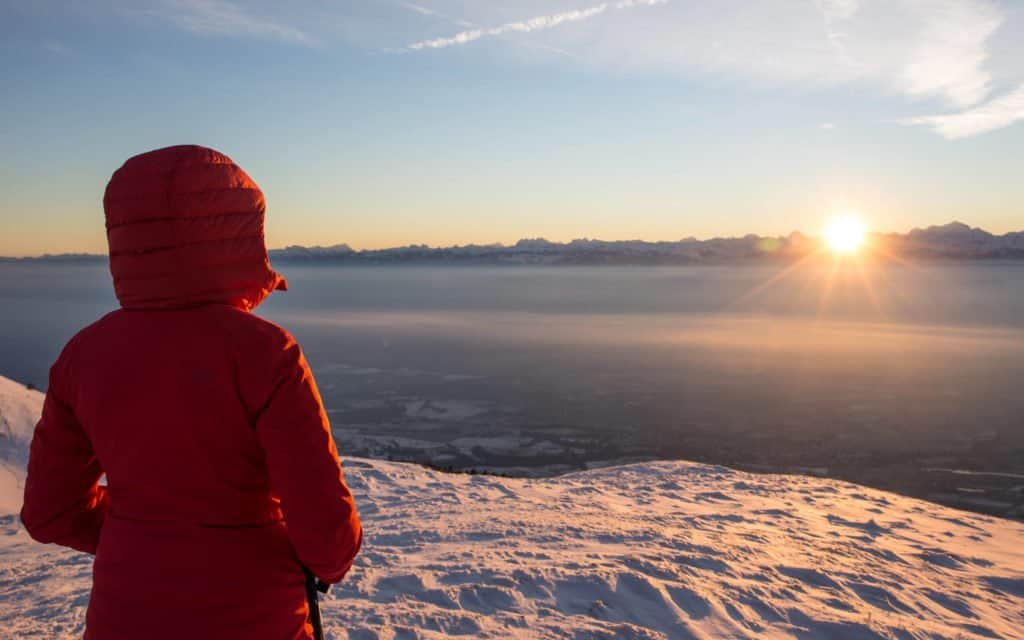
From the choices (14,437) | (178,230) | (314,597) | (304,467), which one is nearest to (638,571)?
(314,597)

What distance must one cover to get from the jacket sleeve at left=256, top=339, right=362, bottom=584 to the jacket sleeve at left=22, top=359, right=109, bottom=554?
1.80 ft

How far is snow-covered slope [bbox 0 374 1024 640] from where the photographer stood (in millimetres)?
4473

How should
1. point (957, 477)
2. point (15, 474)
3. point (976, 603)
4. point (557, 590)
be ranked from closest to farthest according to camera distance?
point (557, 590)
point (976, 603)
point (15, 474)
point (957, 477)

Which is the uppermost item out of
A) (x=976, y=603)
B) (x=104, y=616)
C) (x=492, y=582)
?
(x=104, y=616)

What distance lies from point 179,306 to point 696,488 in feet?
27.8

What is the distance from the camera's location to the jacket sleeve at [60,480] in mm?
1688

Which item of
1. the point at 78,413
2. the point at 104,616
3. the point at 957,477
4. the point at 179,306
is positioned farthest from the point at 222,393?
the point at 957,477

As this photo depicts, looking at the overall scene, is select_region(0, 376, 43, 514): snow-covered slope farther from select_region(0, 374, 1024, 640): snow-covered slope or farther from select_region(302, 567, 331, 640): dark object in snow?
select_region(302, 567, 331, 640): dark object in snow

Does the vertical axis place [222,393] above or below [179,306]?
below

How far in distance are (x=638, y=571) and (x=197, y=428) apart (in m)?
4.38

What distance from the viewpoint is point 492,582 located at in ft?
16.3

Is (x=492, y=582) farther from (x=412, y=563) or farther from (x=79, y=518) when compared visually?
(x=79, y=518)

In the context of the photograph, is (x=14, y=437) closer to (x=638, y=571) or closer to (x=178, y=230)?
(x=638, y=571)

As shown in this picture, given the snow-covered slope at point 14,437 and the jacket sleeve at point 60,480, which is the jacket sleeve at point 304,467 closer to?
the jacket sleeve at point 60,480
